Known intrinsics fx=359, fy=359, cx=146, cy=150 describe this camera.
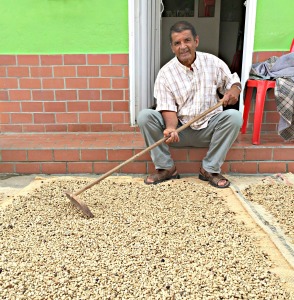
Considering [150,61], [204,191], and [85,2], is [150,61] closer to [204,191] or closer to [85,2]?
[85,2]

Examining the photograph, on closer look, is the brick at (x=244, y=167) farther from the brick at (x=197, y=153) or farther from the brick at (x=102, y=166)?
the brick at (x=102, y=166)

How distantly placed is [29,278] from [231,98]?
2.03 m

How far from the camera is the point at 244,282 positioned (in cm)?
175

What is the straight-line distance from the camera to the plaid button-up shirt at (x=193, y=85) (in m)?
3.11

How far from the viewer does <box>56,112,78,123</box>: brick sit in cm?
388

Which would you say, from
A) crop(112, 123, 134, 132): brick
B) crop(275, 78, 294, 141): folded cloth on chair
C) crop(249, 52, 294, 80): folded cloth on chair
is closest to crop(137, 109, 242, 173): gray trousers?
crop(275, 78, 294, 141): folded cloth on chair

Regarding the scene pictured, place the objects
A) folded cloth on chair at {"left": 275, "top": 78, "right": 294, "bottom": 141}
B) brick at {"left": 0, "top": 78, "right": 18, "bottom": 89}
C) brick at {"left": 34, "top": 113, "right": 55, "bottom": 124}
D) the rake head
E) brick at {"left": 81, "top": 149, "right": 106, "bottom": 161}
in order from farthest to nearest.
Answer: brick at {"left": 34, "top": 113, "right": 55, "bottom": 124}
brick at {"left": 0, "top": 78, "right": 18, "bottom": 89}
brick at {"left": 81, "top": 149, "right": 106, "bottom": 161}
folded cloth on chair at {"left": 275, "top": 78, "right": 294, "bottom": 141}
the rake head

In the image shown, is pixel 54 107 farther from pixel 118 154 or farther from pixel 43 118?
pixel 118 154

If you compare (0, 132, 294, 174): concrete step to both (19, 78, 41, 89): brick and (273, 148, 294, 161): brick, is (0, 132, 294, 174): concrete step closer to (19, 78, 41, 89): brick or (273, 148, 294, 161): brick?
(273, 148, 294, 161): brick

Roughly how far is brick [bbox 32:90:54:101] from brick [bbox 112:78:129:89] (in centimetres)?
67

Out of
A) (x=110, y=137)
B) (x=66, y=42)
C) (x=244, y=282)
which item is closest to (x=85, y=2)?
(x=66, y=42)

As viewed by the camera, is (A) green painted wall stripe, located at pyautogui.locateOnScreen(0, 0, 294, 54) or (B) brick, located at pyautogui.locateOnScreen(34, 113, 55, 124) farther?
(B) brick, located at pyautogui.locateOnScreen(34, 113, 55, 124)

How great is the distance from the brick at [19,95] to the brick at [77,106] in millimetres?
438

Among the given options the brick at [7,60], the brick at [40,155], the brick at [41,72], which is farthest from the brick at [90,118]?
the brick at [7,60]
